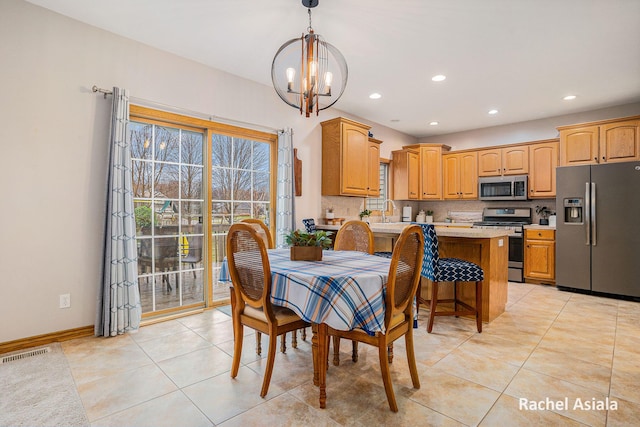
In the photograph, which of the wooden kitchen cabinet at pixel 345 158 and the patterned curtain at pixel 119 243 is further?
the wooden kitchen cabinet at pixel 345 158

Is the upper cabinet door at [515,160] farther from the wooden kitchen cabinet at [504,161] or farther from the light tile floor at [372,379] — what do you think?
the light tile floor at [372,379]

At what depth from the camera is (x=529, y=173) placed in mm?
5367

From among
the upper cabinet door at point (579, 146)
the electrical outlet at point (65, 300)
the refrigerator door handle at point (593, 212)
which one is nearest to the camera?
the electrical outlet at point (65, 300)

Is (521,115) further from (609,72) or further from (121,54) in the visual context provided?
(121,54)

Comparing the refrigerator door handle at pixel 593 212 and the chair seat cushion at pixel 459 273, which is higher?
the refrigerator door handle at pixel 593 212

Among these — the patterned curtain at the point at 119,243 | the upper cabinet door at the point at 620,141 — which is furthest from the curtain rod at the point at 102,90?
the upper cabinet door at the point at 620,141

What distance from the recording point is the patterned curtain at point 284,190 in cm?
408

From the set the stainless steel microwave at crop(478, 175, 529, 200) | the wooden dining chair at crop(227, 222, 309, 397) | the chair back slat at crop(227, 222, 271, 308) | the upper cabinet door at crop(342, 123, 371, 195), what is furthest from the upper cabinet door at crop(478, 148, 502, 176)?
the chair back slat at crop(227, 222, 271, 308)

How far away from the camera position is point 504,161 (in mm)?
5621

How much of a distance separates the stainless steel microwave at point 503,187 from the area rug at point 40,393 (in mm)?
6007

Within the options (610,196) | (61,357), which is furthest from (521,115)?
(61,357)

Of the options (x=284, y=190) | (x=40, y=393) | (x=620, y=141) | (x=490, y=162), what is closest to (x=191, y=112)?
(x=284, y=190)

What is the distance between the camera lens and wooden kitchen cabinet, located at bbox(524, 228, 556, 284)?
478 cm

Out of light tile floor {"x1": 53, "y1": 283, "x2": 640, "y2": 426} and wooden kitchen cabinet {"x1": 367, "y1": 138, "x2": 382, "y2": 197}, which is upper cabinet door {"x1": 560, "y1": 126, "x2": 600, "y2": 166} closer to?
light tile floor {"x1": 53, "y1": 283, "x2": 640, "y2": 426}
